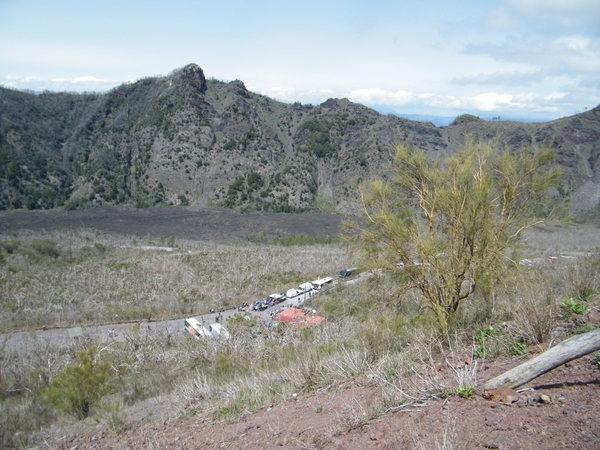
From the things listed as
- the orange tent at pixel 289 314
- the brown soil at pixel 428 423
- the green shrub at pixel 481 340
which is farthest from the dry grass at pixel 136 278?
the green shrub at pixel 481 340

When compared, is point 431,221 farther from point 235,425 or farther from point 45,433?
point 45,433

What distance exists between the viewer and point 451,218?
8.74 metres

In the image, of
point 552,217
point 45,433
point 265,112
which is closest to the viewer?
point 45,433

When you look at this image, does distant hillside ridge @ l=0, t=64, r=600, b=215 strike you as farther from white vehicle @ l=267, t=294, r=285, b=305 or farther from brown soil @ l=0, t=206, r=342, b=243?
white vehicle @ l=267, t=294, r=285, b=305

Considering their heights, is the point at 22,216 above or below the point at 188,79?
below

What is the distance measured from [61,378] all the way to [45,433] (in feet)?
4.37

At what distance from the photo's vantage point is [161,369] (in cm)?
1216

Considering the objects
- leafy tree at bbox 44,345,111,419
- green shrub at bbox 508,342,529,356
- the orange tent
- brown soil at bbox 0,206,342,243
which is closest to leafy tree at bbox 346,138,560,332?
green shrub at bbox 508,342,529,356

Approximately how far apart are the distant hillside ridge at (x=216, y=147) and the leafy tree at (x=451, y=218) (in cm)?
4802

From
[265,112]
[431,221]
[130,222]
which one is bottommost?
[130,222]

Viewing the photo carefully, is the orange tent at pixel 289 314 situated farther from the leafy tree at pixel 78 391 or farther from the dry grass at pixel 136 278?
the leafy tree at pixel 78 391

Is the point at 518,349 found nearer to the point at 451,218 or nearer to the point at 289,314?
the point at 451,218

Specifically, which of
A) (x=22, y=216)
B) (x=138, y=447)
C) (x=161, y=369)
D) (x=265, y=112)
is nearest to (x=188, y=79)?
(x=265, y=112)

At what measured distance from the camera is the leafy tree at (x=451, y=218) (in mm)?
8484
